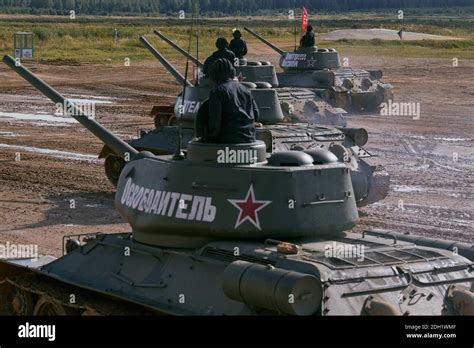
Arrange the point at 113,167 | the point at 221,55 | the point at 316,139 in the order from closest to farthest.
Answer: the point at 316,139
the point at 221,55
the point at 113,167

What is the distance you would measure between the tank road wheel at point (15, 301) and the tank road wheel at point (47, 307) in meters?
0.18

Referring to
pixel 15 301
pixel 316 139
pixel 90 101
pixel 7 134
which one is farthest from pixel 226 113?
pixel 90 101

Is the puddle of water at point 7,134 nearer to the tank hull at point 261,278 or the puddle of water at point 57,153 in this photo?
the puddle of water at point 57,153

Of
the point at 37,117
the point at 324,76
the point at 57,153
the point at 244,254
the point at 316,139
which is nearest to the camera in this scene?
the point at 244,254

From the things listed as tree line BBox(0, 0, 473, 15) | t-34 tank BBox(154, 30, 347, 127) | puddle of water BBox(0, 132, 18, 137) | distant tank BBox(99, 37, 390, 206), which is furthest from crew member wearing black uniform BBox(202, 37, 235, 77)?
tree line BBox(0, 0, 473, 15)

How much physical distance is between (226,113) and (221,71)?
1.53 ft

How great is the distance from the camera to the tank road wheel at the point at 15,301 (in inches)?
532

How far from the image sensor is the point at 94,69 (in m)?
53.5

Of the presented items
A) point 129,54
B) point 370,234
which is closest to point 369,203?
point 370,234

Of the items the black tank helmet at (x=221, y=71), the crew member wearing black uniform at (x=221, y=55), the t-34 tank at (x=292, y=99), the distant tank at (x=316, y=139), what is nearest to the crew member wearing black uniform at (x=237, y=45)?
the t-34 tank at (x=292, y=99)

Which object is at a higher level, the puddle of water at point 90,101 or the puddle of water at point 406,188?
the puddle of water at point 406,188

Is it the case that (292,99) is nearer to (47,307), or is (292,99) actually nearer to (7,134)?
(7,134)

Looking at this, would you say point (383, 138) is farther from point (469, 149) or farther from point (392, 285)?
point (392, 285)

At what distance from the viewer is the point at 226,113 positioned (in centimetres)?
1227
